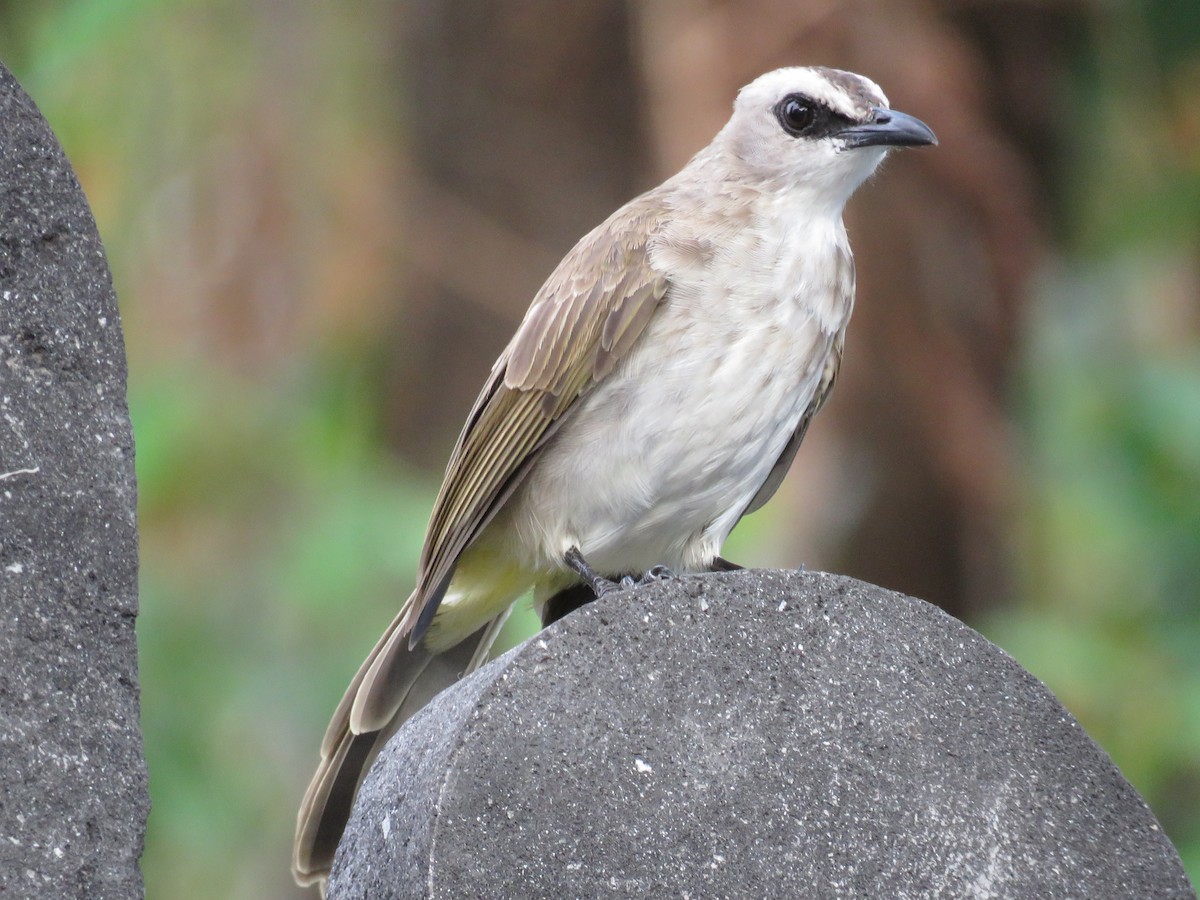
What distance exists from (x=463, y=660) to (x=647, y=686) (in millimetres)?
1666

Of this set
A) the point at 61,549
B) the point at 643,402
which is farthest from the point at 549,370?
the point at 61,549

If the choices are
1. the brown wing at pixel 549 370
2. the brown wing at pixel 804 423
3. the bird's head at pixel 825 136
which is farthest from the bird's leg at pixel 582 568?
the bird's head at pixel 825 136

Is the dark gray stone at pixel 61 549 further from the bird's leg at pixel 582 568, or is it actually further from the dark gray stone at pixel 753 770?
the bird's leg at pixel 582 568

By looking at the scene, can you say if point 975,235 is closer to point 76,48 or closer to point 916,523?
point 916,523

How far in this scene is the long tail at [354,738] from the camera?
3.09m

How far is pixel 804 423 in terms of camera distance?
395 cm

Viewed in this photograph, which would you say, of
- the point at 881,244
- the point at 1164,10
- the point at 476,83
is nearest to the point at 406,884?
the point at 881,244

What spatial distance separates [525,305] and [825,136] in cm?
317

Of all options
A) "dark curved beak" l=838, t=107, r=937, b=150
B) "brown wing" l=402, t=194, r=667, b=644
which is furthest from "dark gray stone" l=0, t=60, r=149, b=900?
"dark curved beak" l=838, t=107, r=937, b=150

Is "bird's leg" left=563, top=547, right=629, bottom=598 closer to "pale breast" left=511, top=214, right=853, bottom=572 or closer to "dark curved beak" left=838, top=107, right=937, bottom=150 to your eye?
"pale breast" left=511, top=214, right=853, bottom=572

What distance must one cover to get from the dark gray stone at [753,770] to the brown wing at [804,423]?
155 cm

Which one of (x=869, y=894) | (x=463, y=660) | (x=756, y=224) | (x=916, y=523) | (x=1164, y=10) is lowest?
(x=916, y=523)

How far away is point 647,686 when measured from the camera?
217 centimetres

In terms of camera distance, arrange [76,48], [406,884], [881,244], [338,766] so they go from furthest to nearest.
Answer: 1. [881,244]
2. [76,48]
3. [338,766]
4. [406,884]
